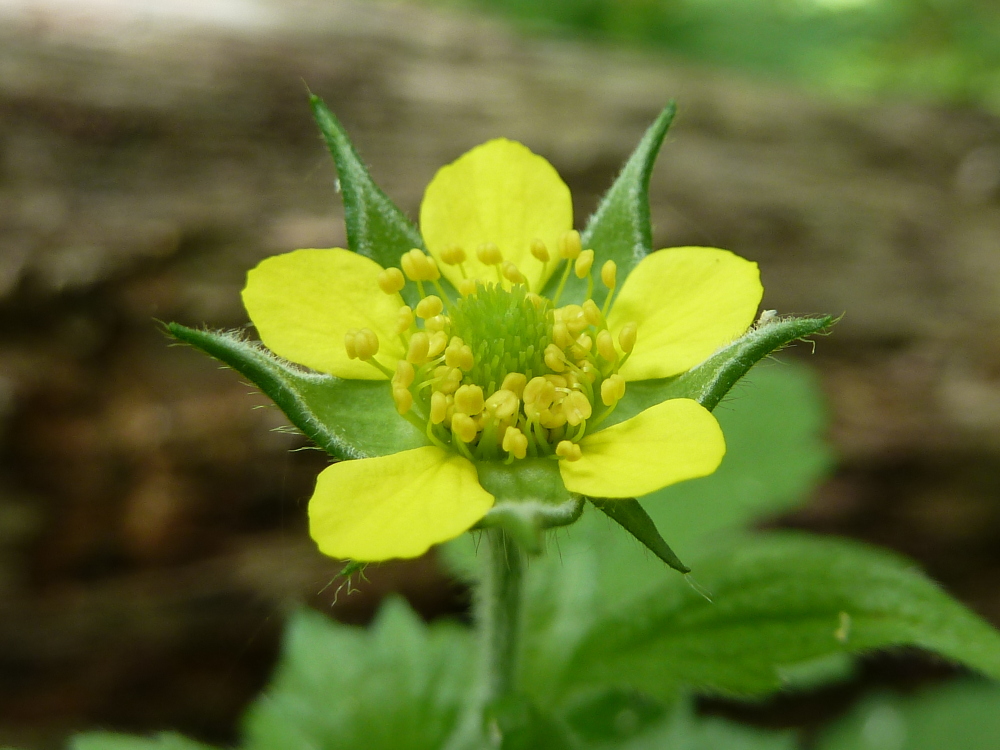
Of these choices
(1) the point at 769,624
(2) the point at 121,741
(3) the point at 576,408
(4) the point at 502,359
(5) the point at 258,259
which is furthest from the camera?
(5) the point at 258,259

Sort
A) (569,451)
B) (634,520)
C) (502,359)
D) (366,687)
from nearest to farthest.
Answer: (634,520) → (569,451) → (502,359) → (366,687)

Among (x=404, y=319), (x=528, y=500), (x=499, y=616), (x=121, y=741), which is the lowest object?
(x=121, y=741)

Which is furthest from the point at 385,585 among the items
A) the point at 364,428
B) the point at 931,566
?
the point at 931,566

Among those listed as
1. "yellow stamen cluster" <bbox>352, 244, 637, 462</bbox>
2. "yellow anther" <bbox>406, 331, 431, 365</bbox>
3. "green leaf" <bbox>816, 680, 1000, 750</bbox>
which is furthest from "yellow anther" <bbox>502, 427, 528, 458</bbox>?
"green leaf" <bbox>816, 680, 1000, 750</bbox>

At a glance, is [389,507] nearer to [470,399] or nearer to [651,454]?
[470,399]

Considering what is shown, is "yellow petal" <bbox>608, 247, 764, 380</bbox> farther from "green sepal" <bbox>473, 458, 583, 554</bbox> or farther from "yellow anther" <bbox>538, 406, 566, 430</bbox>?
"green sepal" <bbox>473, 458, 583, 554</bbox>

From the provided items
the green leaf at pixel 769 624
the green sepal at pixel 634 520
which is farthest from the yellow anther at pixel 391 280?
the green leaf at pixel 769 624

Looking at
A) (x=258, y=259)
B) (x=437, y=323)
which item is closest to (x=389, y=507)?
(x=437, y=323)
